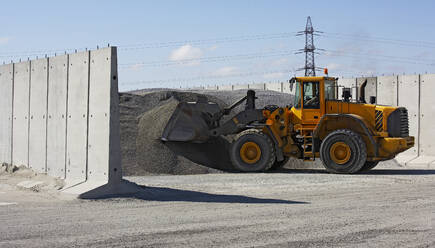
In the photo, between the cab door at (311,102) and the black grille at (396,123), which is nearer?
the black grille at (396,123)

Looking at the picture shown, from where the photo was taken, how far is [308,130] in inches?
709


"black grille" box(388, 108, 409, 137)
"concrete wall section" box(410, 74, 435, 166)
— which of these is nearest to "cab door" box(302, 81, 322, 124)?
"black grille" box(388, 108, 409, 137)

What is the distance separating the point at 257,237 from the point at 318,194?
494 centimetres

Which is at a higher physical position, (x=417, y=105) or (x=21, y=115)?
(x=417, y=105)

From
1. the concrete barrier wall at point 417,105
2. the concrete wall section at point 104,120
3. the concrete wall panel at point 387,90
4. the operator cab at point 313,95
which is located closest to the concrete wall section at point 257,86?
the concrete wall panel at point 387,90

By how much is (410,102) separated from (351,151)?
6513mm

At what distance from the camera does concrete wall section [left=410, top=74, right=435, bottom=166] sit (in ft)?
71.5

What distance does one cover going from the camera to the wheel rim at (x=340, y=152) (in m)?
17.3

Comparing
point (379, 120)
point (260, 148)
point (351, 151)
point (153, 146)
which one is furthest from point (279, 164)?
point (153, 146)

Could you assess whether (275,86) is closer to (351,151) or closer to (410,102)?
(410,102)

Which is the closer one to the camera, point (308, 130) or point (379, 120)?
point (379, 120)

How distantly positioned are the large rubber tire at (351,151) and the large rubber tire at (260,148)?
157 centimetres

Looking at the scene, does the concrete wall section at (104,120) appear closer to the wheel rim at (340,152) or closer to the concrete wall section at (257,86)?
the wheel rim at (340,152)

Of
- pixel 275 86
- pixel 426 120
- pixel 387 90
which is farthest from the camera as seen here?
pixel 275 86
